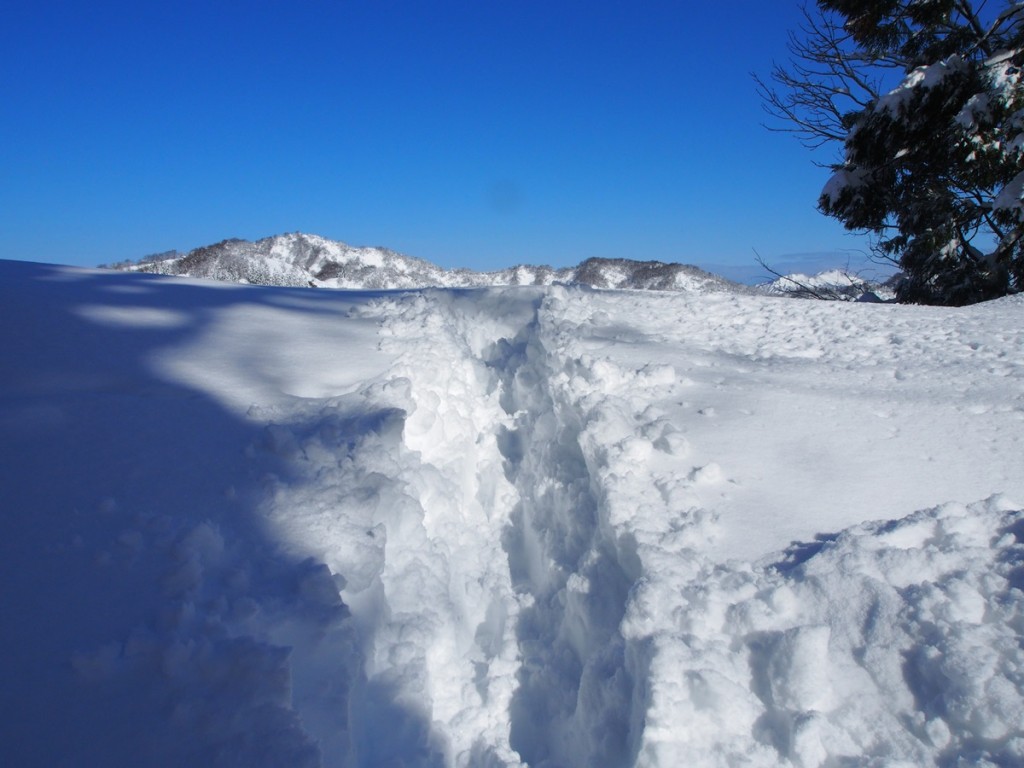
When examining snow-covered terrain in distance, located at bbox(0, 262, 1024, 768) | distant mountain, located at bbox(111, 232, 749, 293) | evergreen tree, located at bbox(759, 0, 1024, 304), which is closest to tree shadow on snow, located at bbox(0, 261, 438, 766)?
snow-covered terrain in distance, located at bbox(0, 262, 1024, 768)

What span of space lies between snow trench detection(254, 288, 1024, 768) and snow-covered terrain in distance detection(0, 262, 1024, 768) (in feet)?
0.04

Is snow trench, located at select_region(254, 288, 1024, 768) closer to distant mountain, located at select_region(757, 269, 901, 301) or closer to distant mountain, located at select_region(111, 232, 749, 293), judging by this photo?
distant mountain, located at select_region(757, 269, 901, 301)

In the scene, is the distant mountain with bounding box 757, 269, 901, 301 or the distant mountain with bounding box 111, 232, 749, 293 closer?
the distant mountain with bounding box 757, 269, 901, 301

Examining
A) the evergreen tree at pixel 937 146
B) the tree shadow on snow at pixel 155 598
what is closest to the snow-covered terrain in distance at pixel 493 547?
the tree shadow on snow at pixel 155 598

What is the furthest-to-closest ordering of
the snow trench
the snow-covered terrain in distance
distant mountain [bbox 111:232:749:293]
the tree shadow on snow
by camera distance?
distant mountain [bbox 111:232:749:293], the snow trench, the snow-covered terrain in distance, the tree shadow on snow

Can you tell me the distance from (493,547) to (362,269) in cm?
3281

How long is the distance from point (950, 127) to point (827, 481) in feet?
27.0

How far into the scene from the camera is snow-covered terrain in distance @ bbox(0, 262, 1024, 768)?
1648 millimetres

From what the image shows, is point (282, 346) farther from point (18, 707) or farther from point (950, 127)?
point (950, 127)

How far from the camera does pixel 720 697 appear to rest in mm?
1856

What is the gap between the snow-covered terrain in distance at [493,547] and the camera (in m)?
1.65

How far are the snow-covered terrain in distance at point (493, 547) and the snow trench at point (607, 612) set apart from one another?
11 millimetres

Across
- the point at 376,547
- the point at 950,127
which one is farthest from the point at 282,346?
the point at 950,127

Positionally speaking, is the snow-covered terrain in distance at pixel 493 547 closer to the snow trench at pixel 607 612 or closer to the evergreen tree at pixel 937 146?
the snow trench at pixel 607 612
